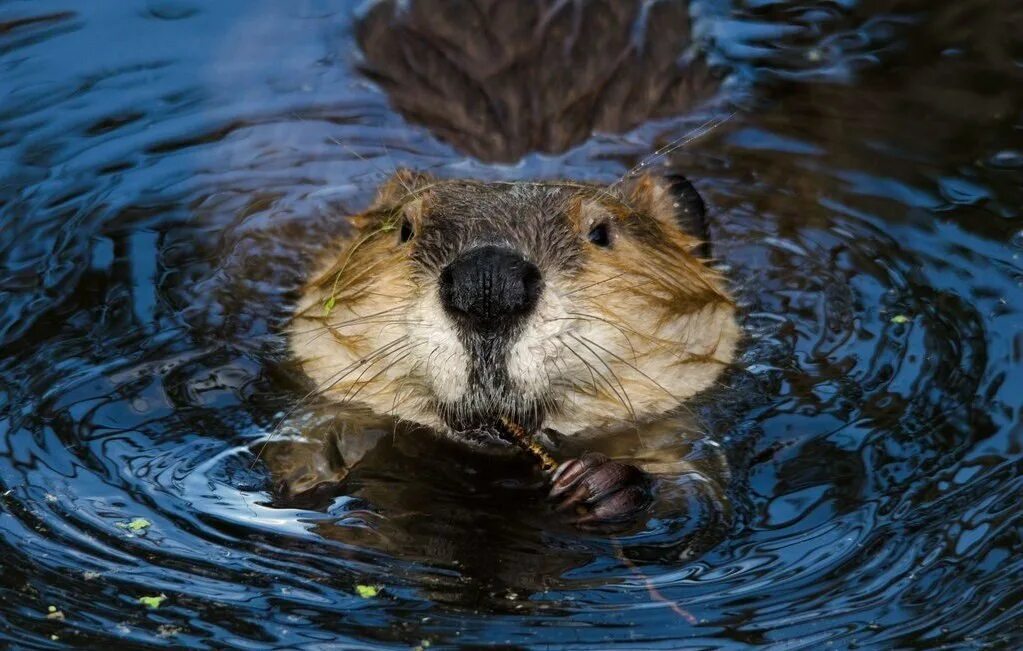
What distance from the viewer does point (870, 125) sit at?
651cm

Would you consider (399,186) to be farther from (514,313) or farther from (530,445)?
(514,313)

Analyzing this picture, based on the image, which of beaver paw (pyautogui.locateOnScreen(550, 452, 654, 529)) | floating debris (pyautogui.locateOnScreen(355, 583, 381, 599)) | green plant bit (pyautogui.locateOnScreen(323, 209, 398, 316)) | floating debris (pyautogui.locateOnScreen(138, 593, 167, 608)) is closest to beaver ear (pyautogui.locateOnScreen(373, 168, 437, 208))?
green plant bit (pyautogui.locateOnScreen(323, 209, 398, 316))

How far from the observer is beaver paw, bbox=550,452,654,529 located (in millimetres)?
4152

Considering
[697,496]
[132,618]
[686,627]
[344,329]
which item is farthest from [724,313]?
[132,618]

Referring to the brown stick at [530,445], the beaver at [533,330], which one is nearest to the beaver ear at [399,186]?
the beaver at [533,330]

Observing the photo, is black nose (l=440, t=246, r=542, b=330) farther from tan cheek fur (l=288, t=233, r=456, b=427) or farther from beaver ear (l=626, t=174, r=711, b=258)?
beaver ear (l=626, t=174, r=711, b=258)

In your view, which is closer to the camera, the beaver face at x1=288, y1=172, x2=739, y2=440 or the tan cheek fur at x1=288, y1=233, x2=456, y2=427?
the beaver face at x1=288, y1=172, x2=739, y2=440

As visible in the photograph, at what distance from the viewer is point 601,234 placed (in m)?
4.71

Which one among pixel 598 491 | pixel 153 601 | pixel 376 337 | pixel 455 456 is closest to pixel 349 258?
pixel 376 337

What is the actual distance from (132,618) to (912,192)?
3.65m

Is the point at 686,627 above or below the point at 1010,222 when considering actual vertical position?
above

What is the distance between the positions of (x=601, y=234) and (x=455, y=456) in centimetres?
80

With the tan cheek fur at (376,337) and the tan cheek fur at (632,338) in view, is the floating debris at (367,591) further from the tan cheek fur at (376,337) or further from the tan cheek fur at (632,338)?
the tan cheek fur at (632,338)

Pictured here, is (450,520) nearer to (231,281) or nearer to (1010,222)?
(231,281)
